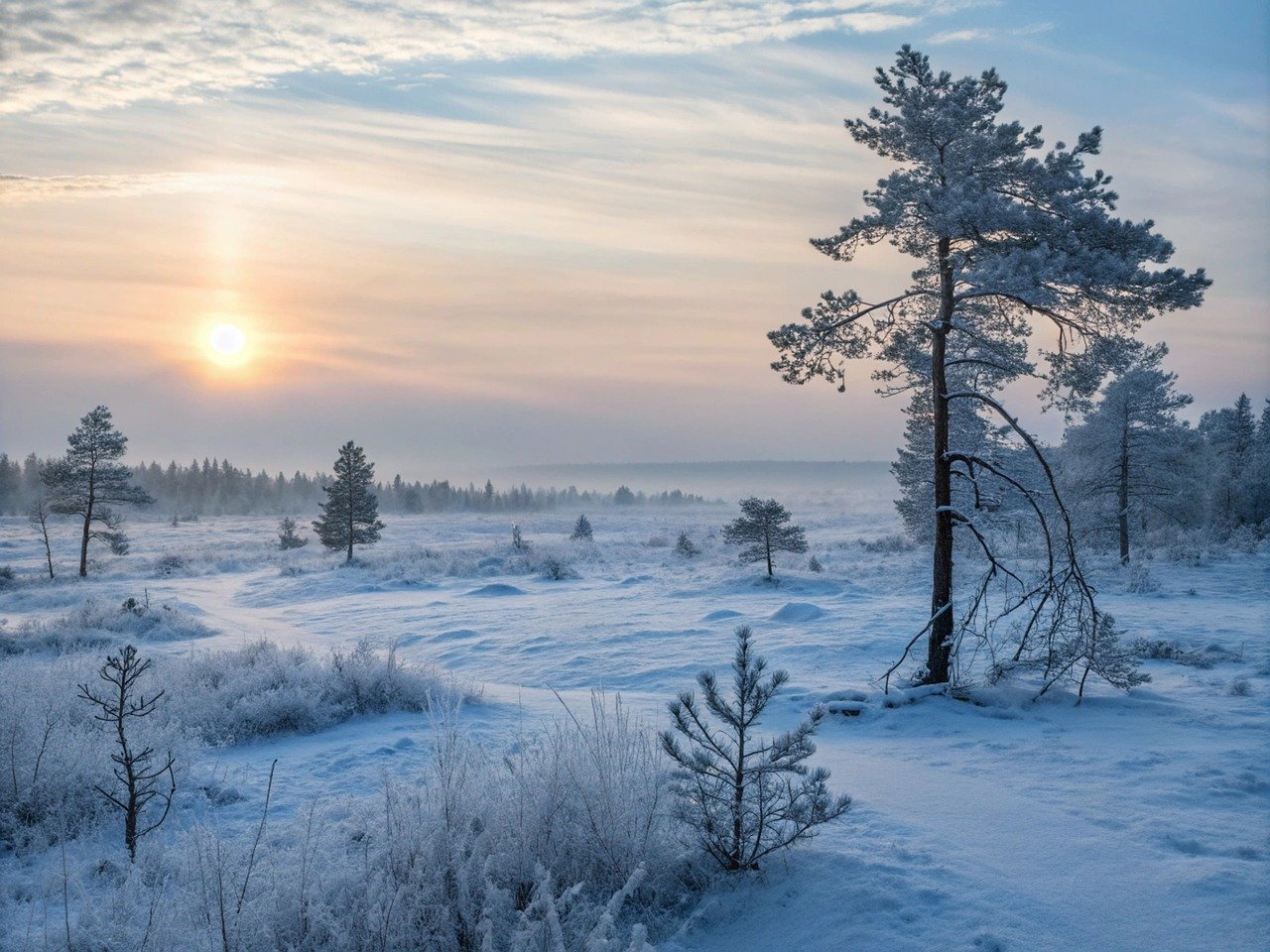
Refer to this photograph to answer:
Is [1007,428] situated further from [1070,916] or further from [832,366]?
[1070,916]

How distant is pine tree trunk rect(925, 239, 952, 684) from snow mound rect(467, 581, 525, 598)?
15969 mm

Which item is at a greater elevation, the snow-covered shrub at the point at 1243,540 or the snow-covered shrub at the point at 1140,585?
the snow-covered shrub at the point at 1243,540

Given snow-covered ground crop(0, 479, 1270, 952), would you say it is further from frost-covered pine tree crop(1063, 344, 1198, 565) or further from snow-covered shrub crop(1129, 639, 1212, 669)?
frost-covered pine tree crop(1063, 344, 1198, 565)

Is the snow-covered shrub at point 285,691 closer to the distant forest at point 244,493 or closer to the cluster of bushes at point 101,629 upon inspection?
the cluster of bushes at point 101,629

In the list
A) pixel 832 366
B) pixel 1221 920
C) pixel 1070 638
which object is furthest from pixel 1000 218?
pixel 1221 920

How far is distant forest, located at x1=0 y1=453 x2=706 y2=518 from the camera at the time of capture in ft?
313

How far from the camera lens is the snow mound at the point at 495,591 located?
23.9 metres

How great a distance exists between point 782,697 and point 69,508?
37.2m

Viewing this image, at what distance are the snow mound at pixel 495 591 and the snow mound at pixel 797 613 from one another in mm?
9509

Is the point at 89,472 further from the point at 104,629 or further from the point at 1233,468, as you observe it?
the point at 1233,468

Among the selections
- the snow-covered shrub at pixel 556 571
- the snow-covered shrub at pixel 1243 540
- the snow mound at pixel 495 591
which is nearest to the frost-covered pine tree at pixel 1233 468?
the snow-covered shrub at pixel 1243 540

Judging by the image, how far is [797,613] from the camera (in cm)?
1742

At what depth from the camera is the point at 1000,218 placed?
8977 mm

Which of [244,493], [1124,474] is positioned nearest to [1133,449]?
[1124,474]
